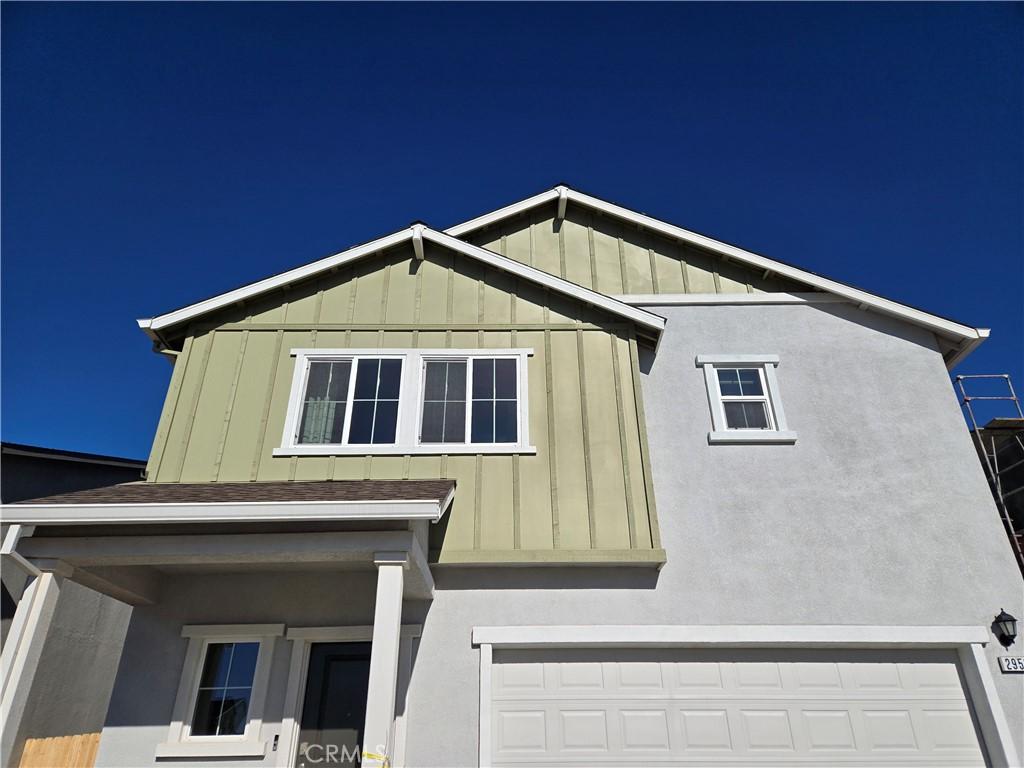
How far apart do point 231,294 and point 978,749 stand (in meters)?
9.81

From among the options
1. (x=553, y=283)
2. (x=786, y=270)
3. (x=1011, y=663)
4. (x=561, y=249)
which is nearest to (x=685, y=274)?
(x=786, y=270)

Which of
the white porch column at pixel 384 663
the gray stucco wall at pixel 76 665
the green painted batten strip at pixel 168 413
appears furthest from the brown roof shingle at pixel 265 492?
the gray stucco wall at pixel 76 665

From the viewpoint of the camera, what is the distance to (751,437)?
735 cm

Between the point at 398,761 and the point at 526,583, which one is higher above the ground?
the point at 526,583

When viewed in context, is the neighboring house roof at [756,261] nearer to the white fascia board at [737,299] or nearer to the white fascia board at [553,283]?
the white fascia board at [737,299]

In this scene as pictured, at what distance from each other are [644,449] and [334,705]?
434cm

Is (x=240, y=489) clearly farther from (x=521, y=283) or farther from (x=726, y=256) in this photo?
(x=726, y=256)

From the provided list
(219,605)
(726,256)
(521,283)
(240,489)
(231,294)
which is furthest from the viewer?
(726,256)

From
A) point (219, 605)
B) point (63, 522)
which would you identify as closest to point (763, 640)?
point (219, 605)

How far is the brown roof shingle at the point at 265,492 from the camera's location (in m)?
5.02

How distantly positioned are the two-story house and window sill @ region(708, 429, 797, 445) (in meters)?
0.04

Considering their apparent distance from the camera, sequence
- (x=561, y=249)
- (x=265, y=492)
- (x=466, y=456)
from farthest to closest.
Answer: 1. (x=561, y=249)
2. (x=466, y=456)
3. (x=265, y=492)

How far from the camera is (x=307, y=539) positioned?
199 inches

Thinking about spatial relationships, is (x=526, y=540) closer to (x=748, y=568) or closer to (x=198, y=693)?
(x=748, y=568)
